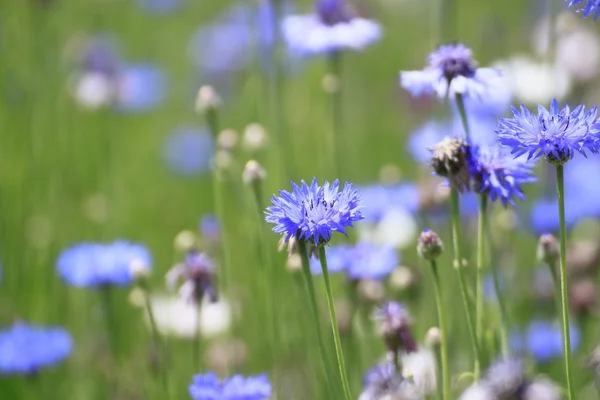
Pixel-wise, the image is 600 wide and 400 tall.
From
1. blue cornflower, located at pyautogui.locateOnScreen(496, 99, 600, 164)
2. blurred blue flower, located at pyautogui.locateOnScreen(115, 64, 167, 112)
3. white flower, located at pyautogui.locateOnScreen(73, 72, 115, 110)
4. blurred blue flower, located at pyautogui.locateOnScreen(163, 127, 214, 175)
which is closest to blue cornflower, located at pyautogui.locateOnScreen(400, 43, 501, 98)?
blue cornflower, located at pyautogui.locateOnScreen(496, 99, 600, 164)

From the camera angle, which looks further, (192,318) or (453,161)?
(192,318)

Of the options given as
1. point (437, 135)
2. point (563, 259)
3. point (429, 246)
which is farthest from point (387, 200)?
point (563, 259)

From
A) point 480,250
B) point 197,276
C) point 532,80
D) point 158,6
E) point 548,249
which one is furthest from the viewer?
point 158,6

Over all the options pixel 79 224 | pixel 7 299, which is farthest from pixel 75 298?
pixel 79 224

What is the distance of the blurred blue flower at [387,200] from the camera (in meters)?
1.76

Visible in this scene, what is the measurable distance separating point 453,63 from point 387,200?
736mm

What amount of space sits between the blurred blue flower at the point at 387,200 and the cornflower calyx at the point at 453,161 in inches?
26.0

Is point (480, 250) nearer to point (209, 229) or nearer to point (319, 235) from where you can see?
point (319, 235)

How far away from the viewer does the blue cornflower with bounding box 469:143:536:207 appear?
1.05 m

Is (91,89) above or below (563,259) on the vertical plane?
above

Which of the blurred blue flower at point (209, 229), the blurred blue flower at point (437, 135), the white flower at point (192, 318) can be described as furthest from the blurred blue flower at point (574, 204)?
the white flower at point (192, 318)

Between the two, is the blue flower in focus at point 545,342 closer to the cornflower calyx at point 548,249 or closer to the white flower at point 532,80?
the cornflower calyx at point 548,249

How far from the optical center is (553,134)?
874mm

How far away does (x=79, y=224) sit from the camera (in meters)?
2.66
